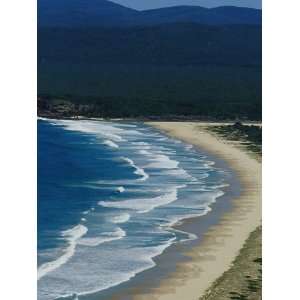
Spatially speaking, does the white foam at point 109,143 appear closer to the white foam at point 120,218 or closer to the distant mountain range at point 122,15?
the white foam at point 120,218

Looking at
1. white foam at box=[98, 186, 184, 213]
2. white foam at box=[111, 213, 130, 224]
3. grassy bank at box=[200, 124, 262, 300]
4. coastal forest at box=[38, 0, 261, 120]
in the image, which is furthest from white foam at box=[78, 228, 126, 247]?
coastal forest at box=[38, 0, 261, 120]

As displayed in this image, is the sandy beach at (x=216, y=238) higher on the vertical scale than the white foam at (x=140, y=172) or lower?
lower

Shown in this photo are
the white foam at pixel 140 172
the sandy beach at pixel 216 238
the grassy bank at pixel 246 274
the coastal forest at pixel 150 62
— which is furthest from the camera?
the white foam at pixel 140 172

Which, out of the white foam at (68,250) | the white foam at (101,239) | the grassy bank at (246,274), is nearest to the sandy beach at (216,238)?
the grassy bank at (246,274)
